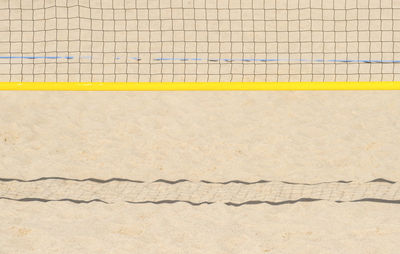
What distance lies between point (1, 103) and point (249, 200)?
369cm

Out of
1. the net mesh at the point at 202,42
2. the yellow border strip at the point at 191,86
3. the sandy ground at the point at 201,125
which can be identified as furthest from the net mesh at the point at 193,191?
the net mesh at the point at 202,42

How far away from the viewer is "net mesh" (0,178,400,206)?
638 centimetres

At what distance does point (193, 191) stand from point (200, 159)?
70 cm

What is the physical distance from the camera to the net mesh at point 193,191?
638 centimetres

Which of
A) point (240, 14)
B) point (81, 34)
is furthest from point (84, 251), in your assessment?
point (240, 14)

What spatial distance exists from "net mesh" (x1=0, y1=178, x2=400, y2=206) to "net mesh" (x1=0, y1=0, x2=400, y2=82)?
2684 mm

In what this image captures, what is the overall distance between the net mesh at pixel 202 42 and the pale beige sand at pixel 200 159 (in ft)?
3.03

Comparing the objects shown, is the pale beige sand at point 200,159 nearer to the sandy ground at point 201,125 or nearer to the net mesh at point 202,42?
the sandy ground at point 201,125

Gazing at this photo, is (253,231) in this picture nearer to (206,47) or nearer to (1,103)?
(1,103)

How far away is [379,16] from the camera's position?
11430mm

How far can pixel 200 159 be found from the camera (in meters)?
7.21

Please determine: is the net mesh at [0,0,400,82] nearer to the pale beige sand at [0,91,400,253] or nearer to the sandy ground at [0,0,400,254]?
the sandy ground at [0,0,400,254]

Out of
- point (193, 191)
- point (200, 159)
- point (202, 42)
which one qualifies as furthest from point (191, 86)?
point (202, 42)

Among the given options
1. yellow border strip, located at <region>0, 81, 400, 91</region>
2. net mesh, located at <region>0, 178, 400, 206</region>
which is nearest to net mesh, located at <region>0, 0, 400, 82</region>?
net mesh, located at <region>0, 178, 400, 206</region>
